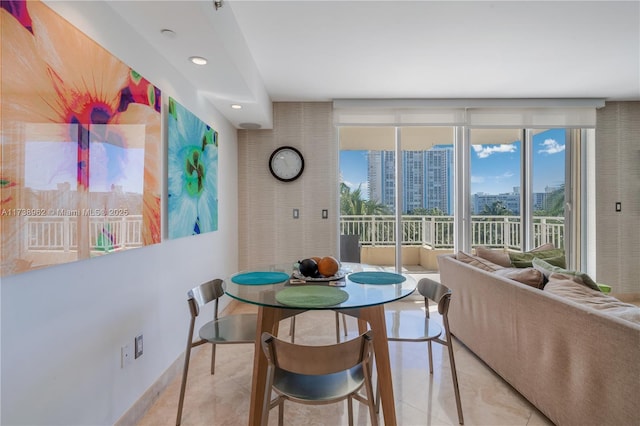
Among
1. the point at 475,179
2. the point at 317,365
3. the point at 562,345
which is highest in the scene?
the point at 475,179

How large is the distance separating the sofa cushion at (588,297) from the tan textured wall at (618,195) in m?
2.89

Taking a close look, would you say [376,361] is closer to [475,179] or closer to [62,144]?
[62,144]

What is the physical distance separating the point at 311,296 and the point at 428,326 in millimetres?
885

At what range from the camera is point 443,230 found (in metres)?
4.17

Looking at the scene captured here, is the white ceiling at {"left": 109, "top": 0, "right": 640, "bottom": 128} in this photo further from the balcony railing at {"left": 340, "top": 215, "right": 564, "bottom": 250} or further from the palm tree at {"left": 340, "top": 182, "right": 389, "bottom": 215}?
the balcony railing at {"left": 340, "top": 215, "right": 564, "bottom": 250}

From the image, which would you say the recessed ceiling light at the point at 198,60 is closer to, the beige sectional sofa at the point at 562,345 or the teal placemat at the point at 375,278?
the teal placemat at the point at 375,278

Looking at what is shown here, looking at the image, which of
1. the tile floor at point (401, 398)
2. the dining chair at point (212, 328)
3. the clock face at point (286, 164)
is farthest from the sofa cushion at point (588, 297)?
the clock face at point (286, 164)

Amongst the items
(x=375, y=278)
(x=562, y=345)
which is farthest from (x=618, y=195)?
(x=375, y=278)

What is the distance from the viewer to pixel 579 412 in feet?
4.57

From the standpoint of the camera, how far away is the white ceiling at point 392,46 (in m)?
1.85

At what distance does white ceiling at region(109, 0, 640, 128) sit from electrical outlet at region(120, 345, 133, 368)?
169 centimetres

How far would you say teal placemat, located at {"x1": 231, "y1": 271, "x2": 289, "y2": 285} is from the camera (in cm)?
182

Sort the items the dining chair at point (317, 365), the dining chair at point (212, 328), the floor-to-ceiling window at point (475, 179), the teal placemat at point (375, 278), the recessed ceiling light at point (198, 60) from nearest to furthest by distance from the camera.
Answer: the dining chair at point (317, 365), the dining chair at point (212, 328), the teal placemat at point (375, 278), the recessed ceiling light at point (198, 60), the floor-to-ceiling window at point (475, 179)

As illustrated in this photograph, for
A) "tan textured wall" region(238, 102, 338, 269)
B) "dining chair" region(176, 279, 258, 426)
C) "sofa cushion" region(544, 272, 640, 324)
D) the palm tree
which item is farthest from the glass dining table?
the palm tree
